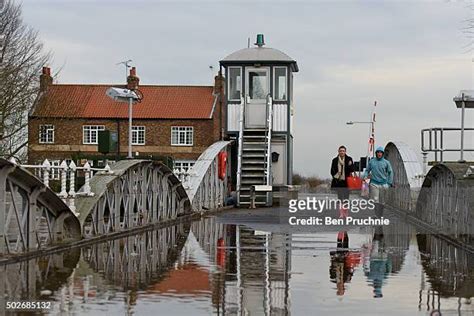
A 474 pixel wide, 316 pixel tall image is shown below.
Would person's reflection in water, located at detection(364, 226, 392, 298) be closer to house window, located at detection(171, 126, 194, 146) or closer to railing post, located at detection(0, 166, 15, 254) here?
railing post, located at detection(0, 166, 15, 254)

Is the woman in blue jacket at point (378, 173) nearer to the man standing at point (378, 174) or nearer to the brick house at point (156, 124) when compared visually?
the man standing at point (378, 174)

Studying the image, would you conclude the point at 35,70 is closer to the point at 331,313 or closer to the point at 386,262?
the point at 386,262

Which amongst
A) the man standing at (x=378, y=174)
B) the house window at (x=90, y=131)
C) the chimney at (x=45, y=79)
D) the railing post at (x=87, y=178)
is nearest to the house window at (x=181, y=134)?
the house window at (x=90, y=131)

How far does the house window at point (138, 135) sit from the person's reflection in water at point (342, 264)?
5518cm

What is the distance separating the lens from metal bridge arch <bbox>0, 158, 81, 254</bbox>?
13281 mm

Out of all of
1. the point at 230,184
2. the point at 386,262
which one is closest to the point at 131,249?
the point at 386,262

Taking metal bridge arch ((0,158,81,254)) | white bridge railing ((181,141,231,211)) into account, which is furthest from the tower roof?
metal bridge arch ((0,158,81,254))

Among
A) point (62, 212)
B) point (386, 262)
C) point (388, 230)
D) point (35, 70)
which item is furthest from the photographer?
point (35, 70)

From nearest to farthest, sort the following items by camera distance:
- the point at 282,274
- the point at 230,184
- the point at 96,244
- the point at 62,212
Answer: the point at 282,274 < the point at 62,212 < the point at 96,244 < the point at 230,184

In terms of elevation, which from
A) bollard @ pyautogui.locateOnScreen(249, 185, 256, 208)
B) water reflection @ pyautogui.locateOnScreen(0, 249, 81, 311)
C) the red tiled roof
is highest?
the red tiled roof

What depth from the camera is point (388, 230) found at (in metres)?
21.8

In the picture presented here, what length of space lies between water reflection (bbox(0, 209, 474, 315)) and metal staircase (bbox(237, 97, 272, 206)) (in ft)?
55.5

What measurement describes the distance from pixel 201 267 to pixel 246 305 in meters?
3.74

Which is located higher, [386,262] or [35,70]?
[35,70]
